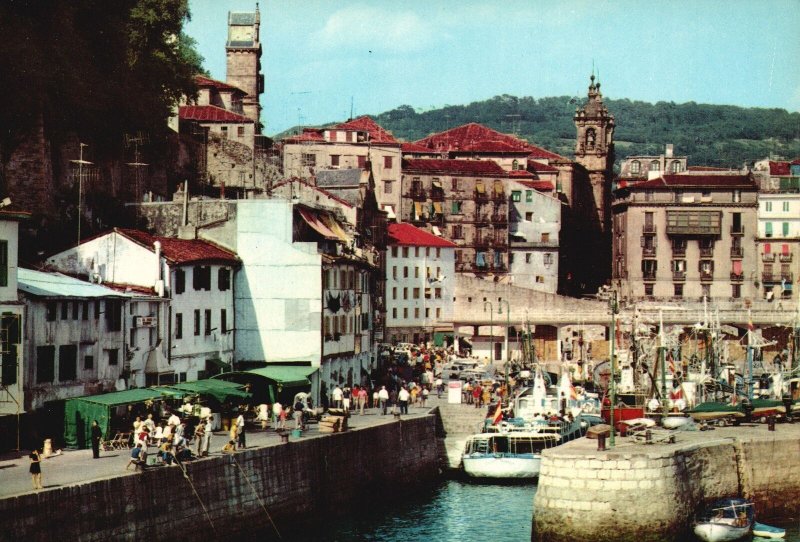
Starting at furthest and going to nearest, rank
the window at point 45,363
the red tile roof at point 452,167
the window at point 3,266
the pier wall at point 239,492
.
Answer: the red tile roof at point 452,167
the window at point 45,363
the window at point 3,266
the pier wall at point 239,492

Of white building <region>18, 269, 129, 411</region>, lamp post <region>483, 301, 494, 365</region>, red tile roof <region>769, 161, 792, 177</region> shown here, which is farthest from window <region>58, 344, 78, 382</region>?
red tile roof <region>769, 161, 792, 177</region>

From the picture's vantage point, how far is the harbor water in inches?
2078

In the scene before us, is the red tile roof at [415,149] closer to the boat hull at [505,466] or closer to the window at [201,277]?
the window at [201,277]

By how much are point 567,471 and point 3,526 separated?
21.4 metres

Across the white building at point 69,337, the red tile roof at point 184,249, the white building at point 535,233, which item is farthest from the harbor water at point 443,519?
the white building at point 535,233

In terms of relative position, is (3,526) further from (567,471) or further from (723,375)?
(723,375)

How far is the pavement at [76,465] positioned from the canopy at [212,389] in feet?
5.25

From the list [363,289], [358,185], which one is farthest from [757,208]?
[363,289]

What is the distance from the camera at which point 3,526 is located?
35.9 metres

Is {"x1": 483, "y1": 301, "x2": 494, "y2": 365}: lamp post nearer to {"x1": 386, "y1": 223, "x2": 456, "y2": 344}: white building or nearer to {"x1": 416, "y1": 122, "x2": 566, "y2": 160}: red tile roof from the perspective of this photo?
{"x1": 386, "y1": 223, "x2": 456, "y2": 344}: white building

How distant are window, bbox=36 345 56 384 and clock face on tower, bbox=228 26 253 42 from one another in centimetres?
9474

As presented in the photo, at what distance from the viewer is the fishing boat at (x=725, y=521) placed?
5025 centimetres

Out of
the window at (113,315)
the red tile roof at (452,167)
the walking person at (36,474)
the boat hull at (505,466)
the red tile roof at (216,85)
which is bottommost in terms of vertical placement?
the boat hull at (505,466)

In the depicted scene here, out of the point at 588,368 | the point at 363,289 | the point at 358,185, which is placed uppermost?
the point at 358,185
